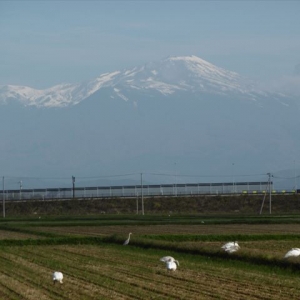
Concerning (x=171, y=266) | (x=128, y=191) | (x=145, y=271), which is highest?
(x=128, y=191)

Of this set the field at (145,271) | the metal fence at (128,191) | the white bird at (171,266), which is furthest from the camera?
the metal fence at (128,191)

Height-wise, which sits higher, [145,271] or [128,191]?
[128,191]

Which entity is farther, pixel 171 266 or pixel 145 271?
pixel 145 271

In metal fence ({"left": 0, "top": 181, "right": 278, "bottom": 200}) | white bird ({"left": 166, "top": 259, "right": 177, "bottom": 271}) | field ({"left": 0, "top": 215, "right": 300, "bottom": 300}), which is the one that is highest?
metal fence ({"left": 0, "top": 181, "right": 278, "bottom": 200})

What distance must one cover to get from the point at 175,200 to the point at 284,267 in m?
72.5

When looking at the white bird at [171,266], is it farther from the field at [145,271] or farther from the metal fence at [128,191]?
the metal fence at [128,191]

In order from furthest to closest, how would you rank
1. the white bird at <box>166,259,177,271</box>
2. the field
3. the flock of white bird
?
1. the white bird at <box>166,259,177,271</box>
2. the flock of white bird
3. the field

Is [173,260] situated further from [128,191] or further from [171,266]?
[128,191]

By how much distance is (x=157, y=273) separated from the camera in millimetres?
21828

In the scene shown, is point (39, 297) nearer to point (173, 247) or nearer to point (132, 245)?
point (173, 247)

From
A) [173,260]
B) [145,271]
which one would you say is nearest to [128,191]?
[173,260]

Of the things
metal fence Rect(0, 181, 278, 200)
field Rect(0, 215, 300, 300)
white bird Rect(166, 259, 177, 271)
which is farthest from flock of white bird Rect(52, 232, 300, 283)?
metal fence Rect(0, 181, 278, 200)

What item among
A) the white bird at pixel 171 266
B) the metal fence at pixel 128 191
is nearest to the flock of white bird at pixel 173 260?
the white bird at pixel 171 266

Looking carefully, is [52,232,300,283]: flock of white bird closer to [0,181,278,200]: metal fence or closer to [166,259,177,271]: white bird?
[166,259,177,271]: white bird
